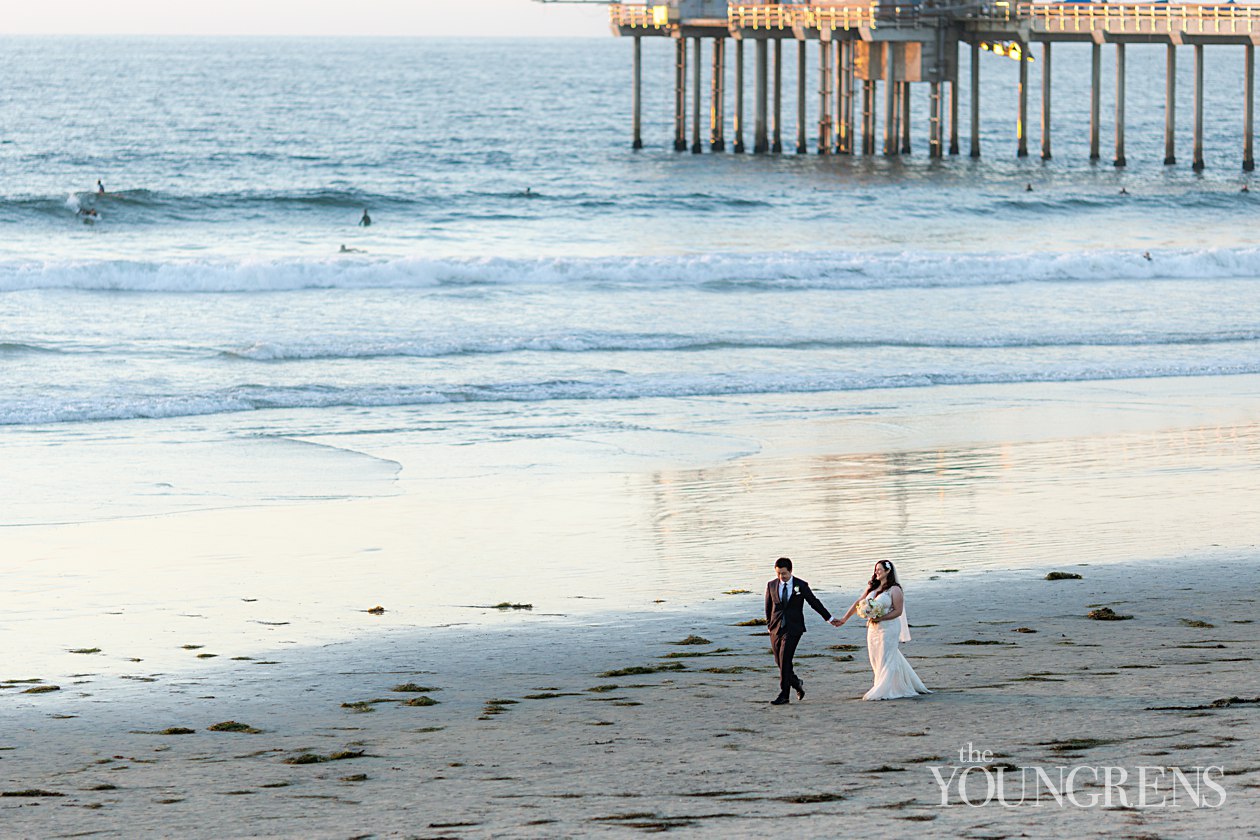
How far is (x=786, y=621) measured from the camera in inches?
393

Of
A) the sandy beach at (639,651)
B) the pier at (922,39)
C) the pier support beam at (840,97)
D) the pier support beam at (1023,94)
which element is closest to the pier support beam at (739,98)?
the pier at (922,39)

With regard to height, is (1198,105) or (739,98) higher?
(739,98)

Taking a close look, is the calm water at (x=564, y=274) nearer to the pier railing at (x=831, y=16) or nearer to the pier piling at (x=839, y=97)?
the pier piling at (x=839, y=97)

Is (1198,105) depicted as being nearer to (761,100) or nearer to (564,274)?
(761,100)

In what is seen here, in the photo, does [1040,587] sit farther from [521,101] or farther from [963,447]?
[521,101]

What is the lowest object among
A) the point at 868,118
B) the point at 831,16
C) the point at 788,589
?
the point at 788,589

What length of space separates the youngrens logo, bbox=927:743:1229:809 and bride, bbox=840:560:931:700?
146cm

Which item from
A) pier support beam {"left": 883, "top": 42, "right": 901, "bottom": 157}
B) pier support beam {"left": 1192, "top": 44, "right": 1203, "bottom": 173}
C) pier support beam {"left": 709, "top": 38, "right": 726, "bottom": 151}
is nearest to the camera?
pier support beam {"left": 1192, "top": 44, "right": 1203, "bottom": 173}

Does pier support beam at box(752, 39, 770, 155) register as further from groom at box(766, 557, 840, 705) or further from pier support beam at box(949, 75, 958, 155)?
groom at box(766, 557, 840, 705)

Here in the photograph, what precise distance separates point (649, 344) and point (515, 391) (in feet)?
15.9

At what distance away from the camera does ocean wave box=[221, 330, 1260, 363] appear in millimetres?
27234

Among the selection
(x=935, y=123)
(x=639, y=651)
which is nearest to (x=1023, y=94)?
(x=935, y=123)

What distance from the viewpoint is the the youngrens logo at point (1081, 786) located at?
25.4 ft

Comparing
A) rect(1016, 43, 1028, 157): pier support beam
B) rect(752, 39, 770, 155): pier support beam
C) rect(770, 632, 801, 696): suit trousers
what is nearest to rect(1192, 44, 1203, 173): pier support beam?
rect(1016, 43, 1028, 157): pier support beam
